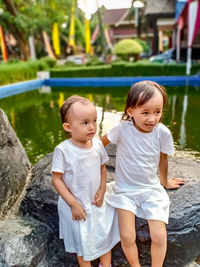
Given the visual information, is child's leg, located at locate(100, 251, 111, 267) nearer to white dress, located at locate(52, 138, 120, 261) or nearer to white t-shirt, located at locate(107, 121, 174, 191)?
white dress, located at locate(52, 138, 120, 261)

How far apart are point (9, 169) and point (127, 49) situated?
15.5 m

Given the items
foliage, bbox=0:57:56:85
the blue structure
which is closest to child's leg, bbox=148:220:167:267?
the blue structure

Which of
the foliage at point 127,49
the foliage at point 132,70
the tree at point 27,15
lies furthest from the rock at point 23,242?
the foliage at point 127,49

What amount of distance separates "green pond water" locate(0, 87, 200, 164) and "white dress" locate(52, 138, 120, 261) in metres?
1.45

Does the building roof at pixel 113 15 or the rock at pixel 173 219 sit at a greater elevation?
the building roof at pixel 113 15

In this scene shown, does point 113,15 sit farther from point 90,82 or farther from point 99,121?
point 99,121

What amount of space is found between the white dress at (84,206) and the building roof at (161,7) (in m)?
17.9

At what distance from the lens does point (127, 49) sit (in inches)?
646

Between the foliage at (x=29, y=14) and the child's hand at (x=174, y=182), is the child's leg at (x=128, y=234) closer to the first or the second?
the child's hand at (x=174, y=182)

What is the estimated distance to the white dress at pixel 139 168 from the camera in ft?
5.19

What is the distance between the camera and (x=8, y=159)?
83.4 inches

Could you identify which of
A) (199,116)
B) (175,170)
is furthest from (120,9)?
(175,170)

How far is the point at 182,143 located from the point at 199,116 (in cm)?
187

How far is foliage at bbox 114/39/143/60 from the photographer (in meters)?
16.3
